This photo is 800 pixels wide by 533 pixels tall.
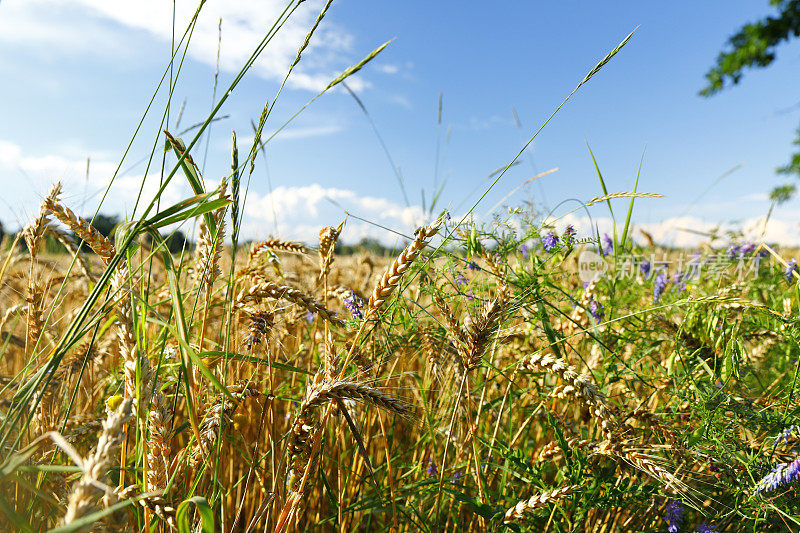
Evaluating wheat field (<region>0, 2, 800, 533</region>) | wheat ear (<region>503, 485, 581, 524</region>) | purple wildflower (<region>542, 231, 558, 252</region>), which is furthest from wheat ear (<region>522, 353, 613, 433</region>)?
purple wildflower (<region>542, 231, 558, 252</region>)

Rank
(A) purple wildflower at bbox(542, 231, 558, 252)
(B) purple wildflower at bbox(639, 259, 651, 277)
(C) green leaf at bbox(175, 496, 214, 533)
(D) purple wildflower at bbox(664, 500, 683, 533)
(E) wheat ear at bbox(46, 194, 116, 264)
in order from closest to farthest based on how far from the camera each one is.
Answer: (C) green leaf at bbox(175, 496, 214, 533) → (E) wheat ear at bbox(46, 194, 116, 264) → (D) purple wildflower at bbox(664, 500, 683, 533) → (A) purple wildflower at bbox(542, 231, 558, 252) → (B) purple wildflower at bbox(639, 259, 651, 277)

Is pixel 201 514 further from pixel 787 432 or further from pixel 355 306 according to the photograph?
pixel 787 432

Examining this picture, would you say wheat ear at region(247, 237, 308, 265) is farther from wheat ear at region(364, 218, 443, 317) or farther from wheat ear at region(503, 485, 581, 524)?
wheat ear at region(503, 485, 581, 524)

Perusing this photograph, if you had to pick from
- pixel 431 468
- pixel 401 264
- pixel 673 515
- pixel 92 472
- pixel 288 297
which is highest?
pixel 401 264

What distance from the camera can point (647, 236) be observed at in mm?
3457

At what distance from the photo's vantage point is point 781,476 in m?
1.08

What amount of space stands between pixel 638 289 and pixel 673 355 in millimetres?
703

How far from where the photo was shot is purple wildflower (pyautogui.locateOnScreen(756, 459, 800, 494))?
1074mm

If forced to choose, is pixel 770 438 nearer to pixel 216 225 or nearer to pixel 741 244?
pixel 216 225

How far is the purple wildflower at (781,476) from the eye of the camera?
1074mm

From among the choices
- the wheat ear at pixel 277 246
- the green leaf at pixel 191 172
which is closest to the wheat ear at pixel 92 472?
the green leaf at pixel 191 172

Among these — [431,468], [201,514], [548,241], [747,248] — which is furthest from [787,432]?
[747,248]

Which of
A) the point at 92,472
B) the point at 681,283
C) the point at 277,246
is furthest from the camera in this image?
the point at 681,283

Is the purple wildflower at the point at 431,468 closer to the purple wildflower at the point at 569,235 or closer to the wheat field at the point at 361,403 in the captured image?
the wheat field at the point at 361,403
